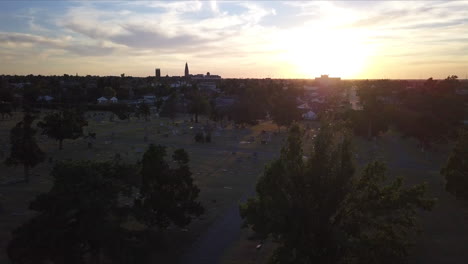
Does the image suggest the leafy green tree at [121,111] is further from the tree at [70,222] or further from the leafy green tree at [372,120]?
the tree at [70,222]

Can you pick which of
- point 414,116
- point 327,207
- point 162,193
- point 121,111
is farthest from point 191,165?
point 121,111

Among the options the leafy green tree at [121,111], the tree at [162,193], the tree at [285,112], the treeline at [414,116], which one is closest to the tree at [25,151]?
the tree at [162,193]

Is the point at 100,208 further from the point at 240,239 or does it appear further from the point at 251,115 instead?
the point at 251,115

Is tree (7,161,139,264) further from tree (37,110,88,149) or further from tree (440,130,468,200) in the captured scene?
tree (37,110,88,149)

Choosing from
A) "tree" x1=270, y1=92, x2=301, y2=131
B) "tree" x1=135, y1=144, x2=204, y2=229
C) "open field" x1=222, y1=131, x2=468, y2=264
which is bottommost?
"open field" x1=222, y1=131, x2=468, y2=264

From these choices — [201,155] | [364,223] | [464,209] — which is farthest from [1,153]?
[464,209]

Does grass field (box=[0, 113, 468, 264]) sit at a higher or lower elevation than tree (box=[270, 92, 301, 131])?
lower

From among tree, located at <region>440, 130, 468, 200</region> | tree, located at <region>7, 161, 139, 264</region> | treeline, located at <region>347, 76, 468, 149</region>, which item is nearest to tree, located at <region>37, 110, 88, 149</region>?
tree, located at <region>7, 161, 139, 264</region>
